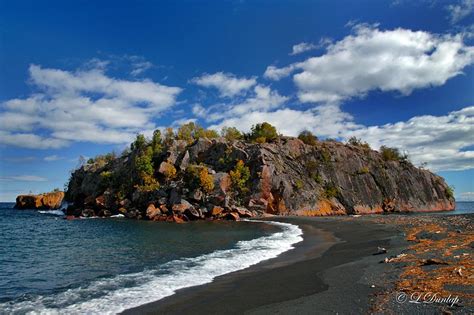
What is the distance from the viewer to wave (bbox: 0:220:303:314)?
13.0m

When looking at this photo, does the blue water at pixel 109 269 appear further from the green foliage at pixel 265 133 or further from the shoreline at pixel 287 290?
the green foliage at pixel 265 133

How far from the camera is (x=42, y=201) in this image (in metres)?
138

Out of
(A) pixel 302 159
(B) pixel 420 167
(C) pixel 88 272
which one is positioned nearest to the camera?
(C) pixel 88 272

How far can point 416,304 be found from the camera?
33.7 feet

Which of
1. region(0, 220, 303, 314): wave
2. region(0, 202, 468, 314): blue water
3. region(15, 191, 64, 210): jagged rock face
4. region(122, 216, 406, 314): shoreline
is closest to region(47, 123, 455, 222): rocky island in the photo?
region(15, 191, 64, 210): jagged rock face

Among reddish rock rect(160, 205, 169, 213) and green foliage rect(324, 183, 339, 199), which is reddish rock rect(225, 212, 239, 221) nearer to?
reddish rock rect(160, 205, 169, 213)

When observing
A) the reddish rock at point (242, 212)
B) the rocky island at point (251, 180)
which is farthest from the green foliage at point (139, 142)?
the reddish rock at point (242, 212)

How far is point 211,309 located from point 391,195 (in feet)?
348

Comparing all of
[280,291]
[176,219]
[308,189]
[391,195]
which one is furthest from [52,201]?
[280,291]

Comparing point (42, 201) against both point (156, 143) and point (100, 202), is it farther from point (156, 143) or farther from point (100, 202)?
point (156, 143)

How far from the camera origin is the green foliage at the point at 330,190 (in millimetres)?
92875

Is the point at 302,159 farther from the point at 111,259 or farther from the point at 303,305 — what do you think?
the point at 303,305

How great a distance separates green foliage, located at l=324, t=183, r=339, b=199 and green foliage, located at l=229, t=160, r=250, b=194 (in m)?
25.1

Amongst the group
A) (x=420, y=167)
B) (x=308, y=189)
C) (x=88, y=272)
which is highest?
(x=420, y=167)
